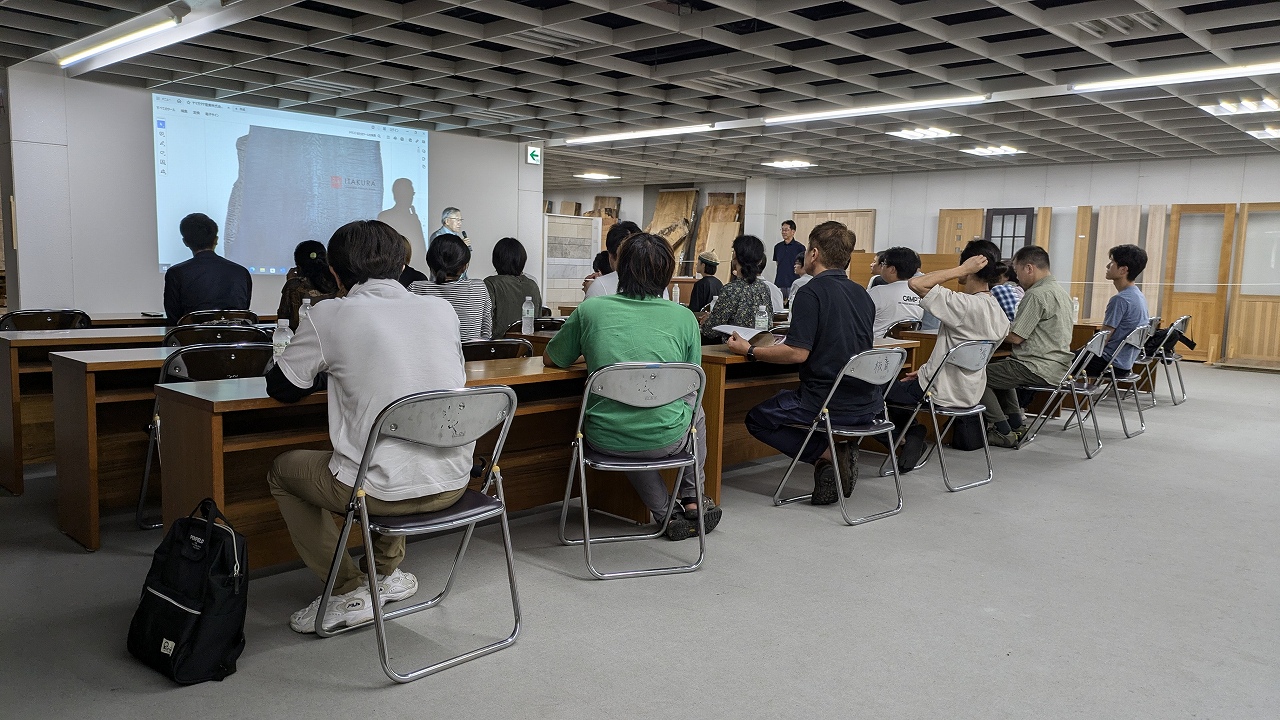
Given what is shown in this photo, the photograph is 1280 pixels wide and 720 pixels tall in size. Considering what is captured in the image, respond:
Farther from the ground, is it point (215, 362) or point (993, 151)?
point (993, 151)

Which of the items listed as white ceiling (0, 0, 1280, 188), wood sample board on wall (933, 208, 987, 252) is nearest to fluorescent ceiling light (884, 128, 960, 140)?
white ceiling (0, 0, 1280, 188)

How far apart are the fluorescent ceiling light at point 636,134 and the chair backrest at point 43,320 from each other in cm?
674

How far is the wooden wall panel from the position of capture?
39.7ft

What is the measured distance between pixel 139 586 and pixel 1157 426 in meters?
6.93

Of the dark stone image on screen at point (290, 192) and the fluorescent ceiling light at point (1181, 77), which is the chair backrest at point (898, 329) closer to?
the fluorescent ceiling light at point (1181, 77)

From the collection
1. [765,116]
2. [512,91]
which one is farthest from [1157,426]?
[512,91]

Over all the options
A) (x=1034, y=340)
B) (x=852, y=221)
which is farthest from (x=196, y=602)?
(x=852, y=221)

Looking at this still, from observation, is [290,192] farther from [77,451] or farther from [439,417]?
[439,417]

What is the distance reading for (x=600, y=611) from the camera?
2.88 metres

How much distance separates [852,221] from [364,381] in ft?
44.5

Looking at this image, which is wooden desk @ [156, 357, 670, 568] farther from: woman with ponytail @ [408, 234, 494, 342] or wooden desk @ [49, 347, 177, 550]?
woman with ponytail @ [408, 234, 494, 342]

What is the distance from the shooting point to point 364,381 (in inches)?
92.9

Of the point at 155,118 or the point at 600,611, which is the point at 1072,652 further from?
the point at 155,118

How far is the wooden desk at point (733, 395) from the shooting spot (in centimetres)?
392
